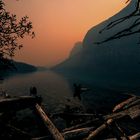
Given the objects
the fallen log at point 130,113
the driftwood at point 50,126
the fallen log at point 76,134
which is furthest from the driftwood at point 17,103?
the fallen log at point 130,113

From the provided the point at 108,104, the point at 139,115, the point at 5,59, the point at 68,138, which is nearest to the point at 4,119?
the point at 68,138

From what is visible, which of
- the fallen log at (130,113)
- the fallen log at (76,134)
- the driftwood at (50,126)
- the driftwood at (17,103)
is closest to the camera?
the driftwood at (50,126)

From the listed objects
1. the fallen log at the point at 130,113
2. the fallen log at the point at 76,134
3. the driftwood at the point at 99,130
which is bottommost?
the fallen log at the point at 76,134

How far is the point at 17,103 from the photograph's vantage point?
8.68 meters

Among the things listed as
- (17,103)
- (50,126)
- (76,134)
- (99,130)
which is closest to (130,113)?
(99,130)

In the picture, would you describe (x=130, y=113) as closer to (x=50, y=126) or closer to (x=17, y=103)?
(x=50, y=126)

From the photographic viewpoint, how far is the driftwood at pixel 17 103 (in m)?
8.33

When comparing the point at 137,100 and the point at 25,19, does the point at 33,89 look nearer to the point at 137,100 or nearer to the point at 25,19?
the point at 137,100

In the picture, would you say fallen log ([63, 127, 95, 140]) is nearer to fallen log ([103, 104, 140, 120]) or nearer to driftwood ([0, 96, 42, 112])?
fallen log ([103, 104, 140, 120])

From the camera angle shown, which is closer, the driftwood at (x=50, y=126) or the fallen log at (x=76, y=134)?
the driftwood at (x=50, y=126)

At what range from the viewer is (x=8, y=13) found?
741 inches

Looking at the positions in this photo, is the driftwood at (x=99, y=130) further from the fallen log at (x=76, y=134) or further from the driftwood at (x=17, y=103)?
the driftwood at (x=17, y=103)

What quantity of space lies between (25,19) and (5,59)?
3.89m

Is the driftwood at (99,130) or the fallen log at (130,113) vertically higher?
the fallen log at (130,113)
